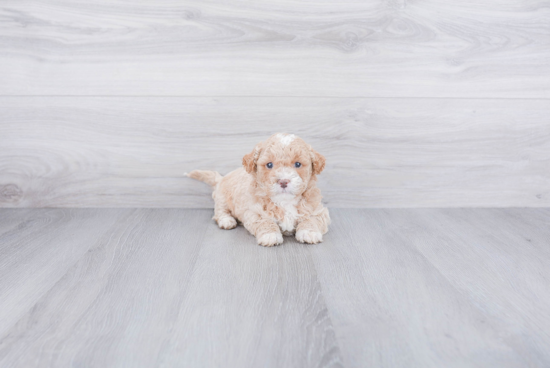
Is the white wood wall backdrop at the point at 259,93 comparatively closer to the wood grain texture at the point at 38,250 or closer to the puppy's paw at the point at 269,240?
the wood grain texture at the point at 38,250

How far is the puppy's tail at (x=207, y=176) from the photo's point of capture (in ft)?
4.12

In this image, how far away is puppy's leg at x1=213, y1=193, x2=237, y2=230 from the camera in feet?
3.70

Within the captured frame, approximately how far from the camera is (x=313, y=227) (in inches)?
40.6

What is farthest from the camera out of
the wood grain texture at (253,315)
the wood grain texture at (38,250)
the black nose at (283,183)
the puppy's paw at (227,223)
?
the puppy's paw at (227,223)

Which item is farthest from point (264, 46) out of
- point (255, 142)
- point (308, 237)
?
point (308, 237)

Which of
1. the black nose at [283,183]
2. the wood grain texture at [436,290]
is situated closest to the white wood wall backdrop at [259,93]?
the wood grain texture at [436,290]

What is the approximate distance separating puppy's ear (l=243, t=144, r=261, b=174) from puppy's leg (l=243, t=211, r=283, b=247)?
0.40ft

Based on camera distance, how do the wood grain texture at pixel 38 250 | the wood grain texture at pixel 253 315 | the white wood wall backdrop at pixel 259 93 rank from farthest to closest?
the white wood wall backdrop at pixel 259 93
the wood grain texture at pixel 38 250
the wood grain texture at pixel 253 315

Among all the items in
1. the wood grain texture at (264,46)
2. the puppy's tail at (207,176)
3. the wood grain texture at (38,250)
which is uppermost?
the wood grain texture at (264,46)

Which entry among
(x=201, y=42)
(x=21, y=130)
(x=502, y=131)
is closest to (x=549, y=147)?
(x=502, y=131)

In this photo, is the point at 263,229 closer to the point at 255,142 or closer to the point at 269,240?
the point at 269,240

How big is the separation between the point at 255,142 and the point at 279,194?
0.35m

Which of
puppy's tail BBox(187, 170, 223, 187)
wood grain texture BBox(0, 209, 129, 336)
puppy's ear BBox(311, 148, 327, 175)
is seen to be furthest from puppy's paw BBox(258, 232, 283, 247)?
wood grain texture BBox(0, 209, 129, 336)

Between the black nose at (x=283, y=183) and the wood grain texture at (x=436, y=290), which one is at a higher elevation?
the black nose at (x=283, y=183)
